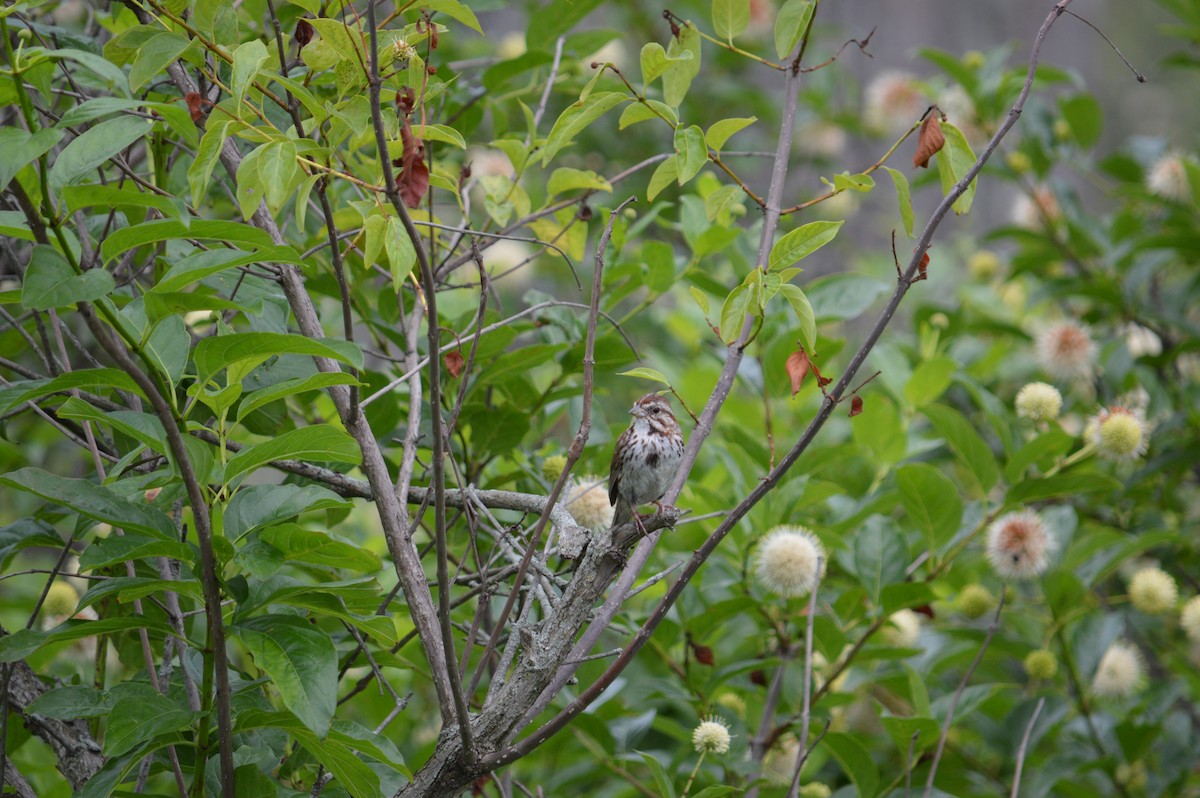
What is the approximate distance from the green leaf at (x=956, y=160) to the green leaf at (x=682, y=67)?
0.44m

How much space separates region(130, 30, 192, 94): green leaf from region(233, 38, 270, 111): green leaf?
14cm

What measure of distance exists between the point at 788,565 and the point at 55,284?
6.00 feet

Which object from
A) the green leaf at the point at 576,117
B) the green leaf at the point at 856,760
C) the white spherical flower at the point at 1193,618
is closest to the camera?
the green leaf at the point at 576,117

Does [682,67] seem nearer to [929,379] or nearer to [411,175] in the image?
[411,175]

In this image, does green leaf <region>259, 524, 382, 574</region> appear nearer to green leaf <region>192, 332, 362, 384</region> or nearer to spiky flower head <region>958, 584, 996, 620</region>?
green leaf <region>192, 332, 362, 384</region>

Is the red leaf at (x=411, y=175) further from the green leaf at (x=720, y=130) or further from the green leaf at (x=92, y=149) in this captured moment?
the green leaf at (x=720, y=130)

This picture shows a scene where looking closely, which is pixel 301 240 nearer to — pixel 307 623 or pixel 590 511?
pixel 590 511

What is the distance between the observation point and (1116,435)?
304cm

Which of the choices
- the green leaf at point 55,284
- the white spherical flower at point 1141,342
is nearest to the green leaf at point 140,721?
the green leaf at point 55,284

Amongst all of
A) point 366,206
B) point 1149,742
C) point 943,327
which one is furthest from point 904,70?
point 366,206

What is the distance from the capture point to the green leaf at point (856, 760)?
241cm

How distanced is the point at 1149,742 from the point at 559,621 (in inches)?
88.5

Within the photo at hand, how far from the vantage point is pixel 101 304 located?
146 centimetres

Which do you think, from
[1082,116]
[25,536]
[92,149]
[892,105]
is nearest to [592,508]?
[25,536]
